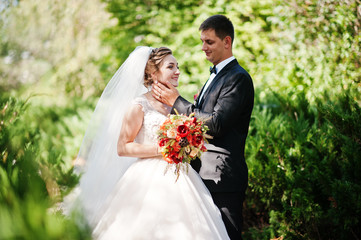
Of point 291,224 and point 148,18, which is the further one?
point 148,18

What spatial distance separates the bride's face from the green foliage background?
3.69 ft

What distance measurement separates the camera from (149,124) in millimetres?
3209

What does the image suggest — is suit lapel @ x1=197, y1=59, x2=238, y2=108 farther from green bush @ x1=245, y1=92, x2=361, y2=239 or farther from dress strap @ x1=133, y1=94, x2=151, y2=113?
green bush @ x1=245, y1=92, x2=361, y2=239

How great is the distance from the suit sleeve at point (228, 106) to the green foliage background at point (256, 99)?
3.87ft

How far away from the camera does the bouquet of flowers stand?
265 cm

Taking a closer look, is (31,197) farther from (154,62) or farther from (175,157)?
(154,62)

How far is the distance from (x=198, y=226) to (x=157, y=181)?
54 centimetres

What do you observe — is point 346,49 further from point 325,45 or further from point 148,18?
point 148,18

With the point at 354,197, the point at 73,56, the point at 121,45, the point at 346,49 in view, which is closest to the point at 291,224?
the point at 354,197

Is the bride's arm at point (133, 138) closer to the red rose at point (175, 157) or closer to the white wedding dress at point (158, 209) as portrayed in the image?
the white wedding dress at point (158, 209)

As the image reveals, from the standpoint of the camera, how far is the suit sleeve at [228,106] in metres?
2.91

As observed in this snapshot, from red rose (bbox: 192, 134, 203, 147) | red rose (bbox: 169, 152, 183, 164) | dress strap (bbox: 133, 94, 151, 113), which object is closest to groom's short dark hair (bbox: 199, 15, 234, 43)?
dress strap (bbox: 133, 94, 151, 113)

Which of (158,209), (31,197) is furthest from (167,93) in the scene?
(31,197)

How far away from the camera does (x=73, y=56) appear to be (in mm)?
12227
